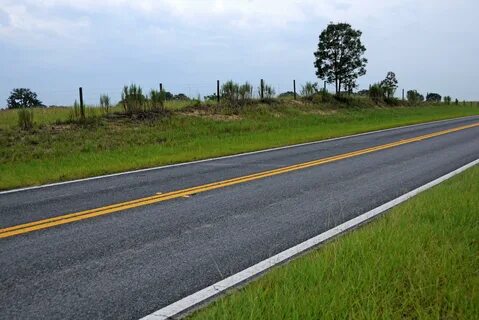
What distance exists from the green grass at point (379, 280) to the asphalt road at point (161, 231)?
74 cm

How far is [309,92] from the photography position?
36094 mm

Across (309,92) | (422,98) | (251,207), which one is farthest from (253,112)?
(422,98)

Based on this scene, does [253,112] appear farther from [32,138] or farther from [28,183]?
[28,183]

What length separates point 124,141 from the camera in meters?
16.7

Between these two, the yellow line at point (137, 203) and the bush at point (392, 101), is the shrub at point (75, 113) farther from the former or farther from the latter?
the bush at point (392, 101)

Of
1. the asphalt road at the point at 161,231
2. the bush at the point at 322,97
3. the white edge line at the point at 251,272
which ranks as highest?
the bush at the point at 322,97

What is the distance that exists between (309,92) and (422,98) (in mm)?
29727

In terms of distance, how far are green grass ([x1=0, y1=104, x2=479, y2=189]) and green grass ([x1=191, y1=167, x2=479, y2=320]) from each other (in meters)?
7.43

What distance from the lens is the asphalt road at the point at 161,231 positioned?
397 cm

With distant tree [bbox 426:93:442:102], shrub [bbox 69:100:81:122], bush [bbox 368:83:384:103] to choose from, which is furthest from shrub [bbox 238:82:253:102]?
distant tree [bbox 426:93:442:102]

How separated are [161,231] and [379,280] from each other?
2.96m

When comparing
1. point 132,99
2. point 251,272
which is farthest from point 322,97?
point 251,272

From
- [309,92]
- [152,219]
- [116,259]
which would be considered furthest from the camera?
[309,92]

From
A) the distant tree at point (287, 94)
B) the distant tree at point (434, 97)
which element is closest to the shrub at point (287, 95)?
the distant tree at point (287, 94)
